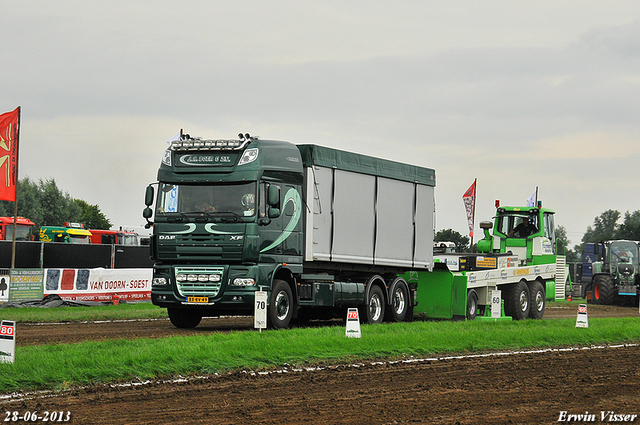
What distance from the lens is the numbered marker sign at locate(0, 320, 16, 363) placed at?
10641 millimetres

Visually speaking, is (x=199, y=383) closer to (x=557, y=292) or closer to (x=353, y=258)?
(x=353, y=258)

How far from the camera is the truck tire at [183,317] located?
19.3m

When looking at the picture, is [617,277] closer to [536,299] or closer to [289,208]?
[536,299]

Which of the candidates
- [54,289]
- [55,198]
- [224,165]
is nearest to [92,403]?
[224,165]

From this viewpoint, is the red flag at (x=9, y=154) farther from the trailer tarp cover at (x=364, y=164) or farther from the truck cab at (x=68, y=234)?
the truck cab at (x=68, y=234)

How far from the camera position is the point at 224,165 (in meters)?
17.8

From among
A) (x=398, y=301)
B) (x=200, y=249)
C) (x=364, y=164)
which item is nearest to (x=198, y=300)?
(x=200, y=249)

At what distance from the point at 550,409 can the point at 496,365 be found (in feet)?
12.8

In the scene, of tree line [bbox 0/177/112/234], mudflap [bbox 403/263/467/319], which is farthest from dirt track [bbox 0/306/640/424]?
tree line [bbox 0/177/112/234]

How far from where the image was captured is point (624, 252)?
40.6m

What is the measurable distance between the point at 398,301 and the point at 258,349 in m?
9.73

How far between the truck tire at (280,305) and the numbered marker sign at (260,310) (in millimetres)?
1260

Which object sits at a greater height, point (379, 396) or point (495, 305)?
point (495, 305)

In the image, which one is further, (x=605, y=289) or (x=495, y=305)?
(x=605, y=289)
